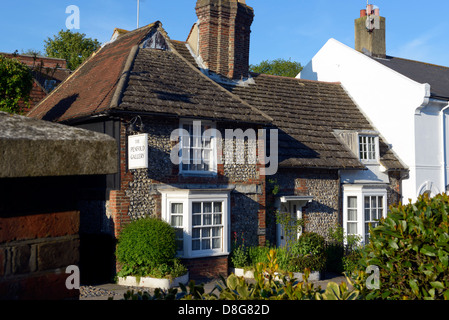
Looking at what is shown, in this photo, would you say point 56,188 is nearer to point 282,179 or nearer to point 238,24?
point 282,179

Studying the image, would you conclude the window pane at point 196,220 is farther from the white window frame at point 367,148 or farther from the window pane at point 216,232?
the white window frame at point 367,148

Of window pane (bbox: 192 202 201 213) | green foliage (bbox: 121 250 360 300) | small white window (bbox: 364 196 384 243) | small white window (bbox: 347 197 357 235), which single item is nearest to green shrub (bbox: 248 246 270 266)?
window pane (bbox: 192 202 201 213)

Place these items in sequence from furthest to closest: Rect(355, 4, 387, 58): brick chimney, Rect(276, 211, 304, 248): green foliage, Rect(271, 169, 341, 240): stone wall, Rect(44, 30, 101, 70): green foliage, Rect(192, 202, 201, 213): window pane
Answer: Rect(44, 30, 101, 70): green foliage < Rect(355, 4, 387, 58): brick chimney < Rect(271, 169, 341, 240): stone wall < Rect(276, 211, 304, 248): green foliage < Rect(192, 202, 201, 213): window pane

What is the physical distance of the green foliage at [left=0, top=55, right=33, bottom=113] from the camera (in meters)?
16.0

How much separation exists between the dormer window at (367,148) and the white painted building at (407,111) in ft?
5.43

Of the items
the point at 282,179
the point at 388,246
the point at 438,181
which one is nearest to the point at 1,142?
the point at 388,246

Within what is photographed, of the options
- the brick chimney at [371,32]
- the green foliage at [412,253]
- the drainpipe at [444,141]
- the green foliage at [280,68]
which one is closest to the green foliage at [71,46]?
the green foliage at [280,68]

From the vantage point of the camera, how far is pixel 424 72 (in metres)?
25.1

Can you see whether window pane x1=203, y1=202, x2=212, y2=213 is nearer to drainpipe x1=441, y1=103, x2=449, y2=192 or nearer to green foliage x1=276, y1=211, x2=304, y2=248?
green foliage x1=276, y1=211, x2=304, y2=248

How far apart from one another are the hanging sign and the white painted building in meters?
12.3

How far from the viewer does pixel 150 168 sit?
1366cm

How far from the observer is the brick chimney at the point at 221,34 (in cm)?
1920

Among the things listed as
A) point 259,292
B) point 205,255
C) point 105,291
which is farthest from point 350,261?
point 259,292
